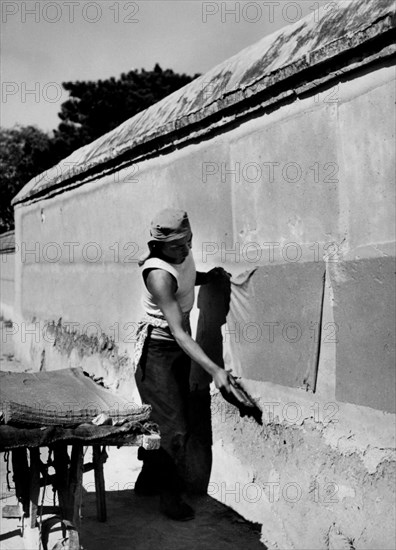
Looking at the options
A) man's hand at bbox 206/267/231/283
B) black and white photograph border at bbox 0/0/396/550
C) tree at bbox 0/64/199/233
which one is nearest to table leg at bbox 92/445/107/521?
black and white photograph border at bbox 0/0/396/550

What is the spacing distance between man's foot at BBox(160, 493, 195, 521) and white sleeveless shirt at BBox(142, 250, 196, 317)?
1097mm

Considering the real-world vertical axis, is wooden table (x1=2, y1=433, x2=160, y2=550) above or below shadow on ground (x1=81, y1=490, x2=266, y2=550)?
above

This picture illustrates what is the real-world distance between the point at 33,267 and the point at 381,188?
601 centimetres

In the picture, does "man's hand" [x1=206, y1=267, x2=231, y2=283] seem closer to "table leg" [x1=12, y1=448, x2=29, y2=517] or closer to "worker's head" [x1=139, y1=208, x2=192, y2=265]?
"worker's head" [x1=139, y1=208, x2=192, y2=265]

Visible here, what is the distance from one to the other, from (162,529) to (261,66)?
273 cm

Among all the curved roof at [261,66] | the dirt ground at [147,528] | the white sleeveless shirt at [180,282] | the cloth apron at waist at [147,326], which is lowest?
the dirt ground at [147,528]

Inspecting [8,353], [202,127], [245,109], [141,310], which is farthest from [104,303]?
[8,353]

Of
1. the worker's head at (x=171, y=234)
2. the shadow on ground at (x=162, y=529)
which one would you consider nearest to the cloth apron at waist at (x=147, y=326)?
the worker's head at (x=171, y=234)

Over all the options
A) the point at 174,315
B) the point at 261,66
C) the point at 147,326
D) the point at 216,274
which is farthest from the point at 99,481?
the point at 261,66

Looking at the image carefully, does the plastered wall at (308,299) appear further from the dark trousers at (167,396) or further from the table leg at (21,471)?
the table leg at (21,471)

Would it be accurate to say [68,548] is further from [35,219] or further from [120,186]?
[35,219]

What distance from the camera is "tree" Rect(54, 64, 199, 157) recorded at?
29.2 meters

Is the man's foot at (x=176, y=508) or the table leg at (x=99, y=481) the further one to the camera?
the man's foot at (x=176, y=508)

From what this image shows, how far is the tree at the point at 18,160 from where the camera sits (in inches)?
1190
